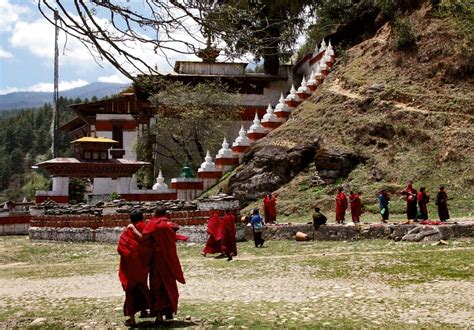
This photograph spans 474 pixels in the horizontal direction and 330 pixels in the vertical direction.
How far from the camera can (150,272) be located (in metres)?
7.95

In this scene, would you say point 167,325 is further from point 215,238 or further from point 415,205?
point 415,205

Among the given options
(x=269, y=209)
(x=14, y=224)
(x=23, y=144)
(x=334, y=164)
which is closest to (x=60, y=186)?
(x=14, y=224)

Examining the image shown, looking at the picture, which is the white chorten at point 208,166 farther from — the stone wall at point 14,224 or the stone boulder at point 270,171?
the stone wall at point 14,224

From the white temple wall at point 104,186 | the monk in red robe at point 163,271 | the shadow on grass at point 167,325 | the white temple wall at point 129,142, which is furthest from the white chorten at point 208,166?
the shadow on grass at point 167,325

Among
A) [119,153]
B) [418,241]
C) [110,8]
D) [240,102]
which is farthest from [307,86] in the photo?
[110,8]

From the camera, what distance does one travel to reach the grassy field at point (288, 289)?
775 centimetres

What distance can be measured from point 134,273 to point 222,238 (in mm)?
8370

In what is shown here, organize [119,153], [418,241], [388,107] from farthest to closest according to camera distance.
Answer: [119,153] < [388,107] < [418,241]

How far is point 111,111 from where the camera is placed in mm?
42750

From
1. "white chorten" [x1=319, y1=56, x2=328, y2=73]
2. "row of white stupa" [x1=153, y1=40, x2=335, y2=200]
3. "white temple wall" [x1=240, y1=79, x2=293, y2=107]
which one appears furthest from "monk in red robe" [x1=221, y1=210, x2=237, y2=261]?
"white temple wall" [x1=240, y1=79, x2=293, y2=107]

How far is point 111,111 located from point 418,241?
31.1 m

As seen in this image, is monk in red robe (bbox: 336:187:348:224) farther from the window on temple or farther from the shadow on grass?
the window on temple

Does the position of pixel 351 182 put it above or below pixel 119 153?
below

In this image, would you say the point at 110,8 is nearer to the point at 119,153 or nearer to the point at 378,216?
the point at 378,216
